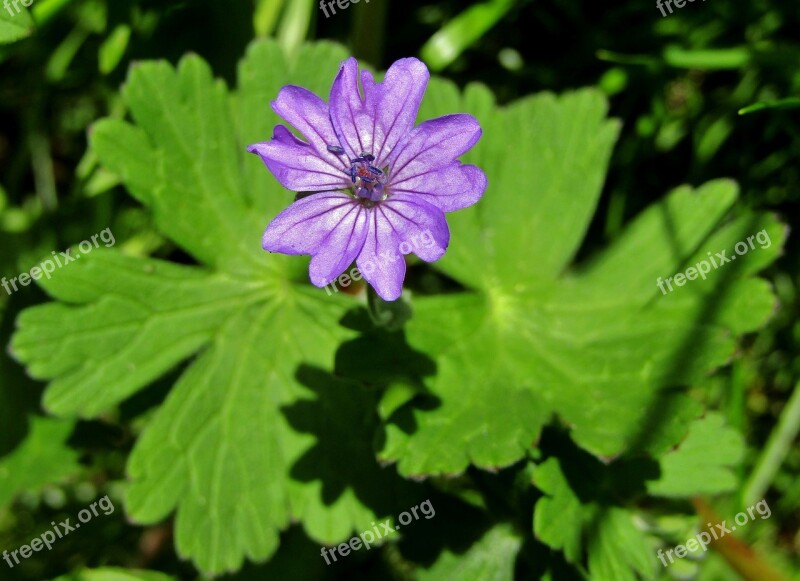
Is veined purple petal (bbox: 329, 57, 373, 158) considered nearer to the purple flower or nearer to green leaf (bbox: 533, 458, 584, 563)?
the purple flower

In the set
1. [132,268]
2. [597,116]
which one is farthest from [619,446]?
[132,268]

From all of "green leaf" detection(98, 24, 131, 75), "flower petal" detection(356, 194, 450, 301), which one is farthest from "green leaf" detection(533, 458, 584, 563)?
"green leaf" detection(98, 24, 131, 75)

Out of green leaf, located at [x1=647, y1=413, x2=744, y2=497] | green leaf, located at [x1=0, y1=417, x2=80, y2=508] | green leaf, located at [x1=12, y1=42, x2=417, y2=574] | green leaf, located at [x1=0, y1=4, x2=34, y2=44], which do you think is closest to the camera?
green leaf, located at [x1=0, y1=4, x2=34, y2=44]

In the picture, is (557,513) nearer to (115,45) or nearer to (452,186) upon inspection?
(452,186)

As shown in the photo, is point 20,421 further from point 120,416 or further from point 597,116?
point 597,116

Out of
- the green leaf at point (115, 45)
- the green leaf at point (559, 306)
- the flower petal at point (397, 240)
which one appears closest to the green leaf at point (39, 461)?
the green leaf at point (115, 45)

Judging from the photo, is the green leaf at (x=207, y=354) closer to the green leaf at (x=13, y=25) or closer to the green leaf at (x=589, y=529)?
the green leaf at (x=13, y=25)

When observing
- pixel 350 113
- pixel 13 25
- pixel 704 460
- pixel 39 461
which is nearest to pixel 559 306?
pixel 704 460

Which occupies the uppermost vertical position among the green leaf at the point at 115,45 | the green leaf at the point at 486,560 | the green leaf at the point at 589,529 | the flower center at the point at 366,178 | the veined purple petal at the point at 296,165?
the green leaf at the point at 115,45
